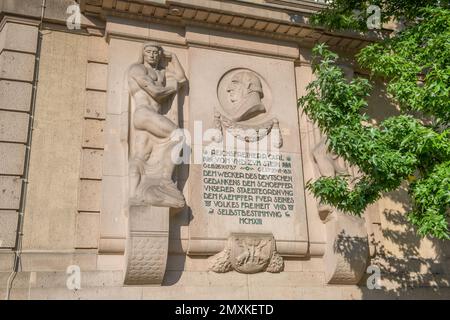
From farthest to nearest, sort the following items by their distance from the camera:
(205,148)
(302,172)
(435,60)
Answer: (302,172) → (205,148) → (435,60)

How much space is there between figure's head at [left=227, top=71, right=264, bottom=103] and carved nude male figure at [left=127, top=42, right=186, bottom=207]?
1.15m

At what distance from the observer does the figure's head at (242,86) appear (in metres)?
11.1

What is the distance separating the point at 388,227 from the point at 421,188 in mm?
4107

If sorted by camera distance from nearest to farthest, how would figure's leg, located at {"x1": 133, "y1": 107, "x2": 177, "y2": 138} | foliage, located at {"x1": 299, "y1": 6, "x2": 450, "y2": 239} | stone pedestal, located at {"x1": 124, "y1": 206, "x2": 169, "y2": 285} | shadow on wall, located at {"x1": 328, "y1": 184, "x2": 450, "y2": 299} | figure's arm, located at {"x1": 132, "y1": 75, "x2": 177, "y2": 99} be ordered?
1. foliage, located at {"x1": 299, "y1": 6, "x2": 450, "y2": 239}
2. stone pedestal, located at {"x1": 124, "y1": 206, "x2": 169, "y2": 285}
3. figure's leg, located at {"x1": 133, "y1": 107, "x2": 177, "y2": 138}
4. figure's arm, located at {"x1": 132, "y1": 75, "x2": 177, "y2": 99}
5. shadow on wall, located at {"x1": 328, "y1": 184, "x2": 450, "y2": 299}

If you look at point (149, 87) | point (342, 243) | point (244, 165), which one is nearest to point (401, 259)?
point (342, 243)

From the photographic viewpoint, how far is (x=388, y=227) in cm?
1160

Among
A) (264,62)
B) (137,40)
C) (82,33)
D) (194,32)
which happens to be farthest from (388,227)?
(82,33)

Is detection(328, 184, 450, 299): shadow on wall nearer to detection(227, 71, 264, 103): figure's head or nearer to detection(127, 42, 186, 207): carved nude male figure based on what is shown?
detection(227, 71, 264, 103): figure's head

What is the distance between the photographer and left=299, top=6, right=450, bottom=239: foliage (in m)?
7.68

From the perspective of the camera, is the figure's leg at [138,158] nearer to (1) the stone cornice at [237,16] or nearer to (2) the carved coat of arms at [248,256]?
(2) the carved coat of arms at [248,256]

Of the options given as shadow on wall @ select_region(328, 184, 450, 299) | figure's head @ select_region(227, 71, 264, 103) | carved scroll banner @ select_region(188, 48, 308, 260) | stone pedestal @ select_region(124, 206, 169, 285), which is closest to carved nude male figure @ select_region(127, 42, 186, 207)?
stone pedestal @ select_region(124, 206, 169, 285)

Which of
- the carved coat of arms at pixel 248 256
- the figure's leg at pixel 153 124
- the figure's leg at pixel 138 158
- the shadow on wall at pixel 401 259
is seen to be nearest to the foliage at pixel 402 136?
the carved coat of arms at pixel 248 256

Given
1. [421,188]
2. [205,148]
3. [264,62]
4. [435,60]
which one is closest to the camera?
[421,188]

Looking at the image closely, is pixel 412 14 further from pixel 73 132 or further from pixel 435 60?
pixel 73 132
